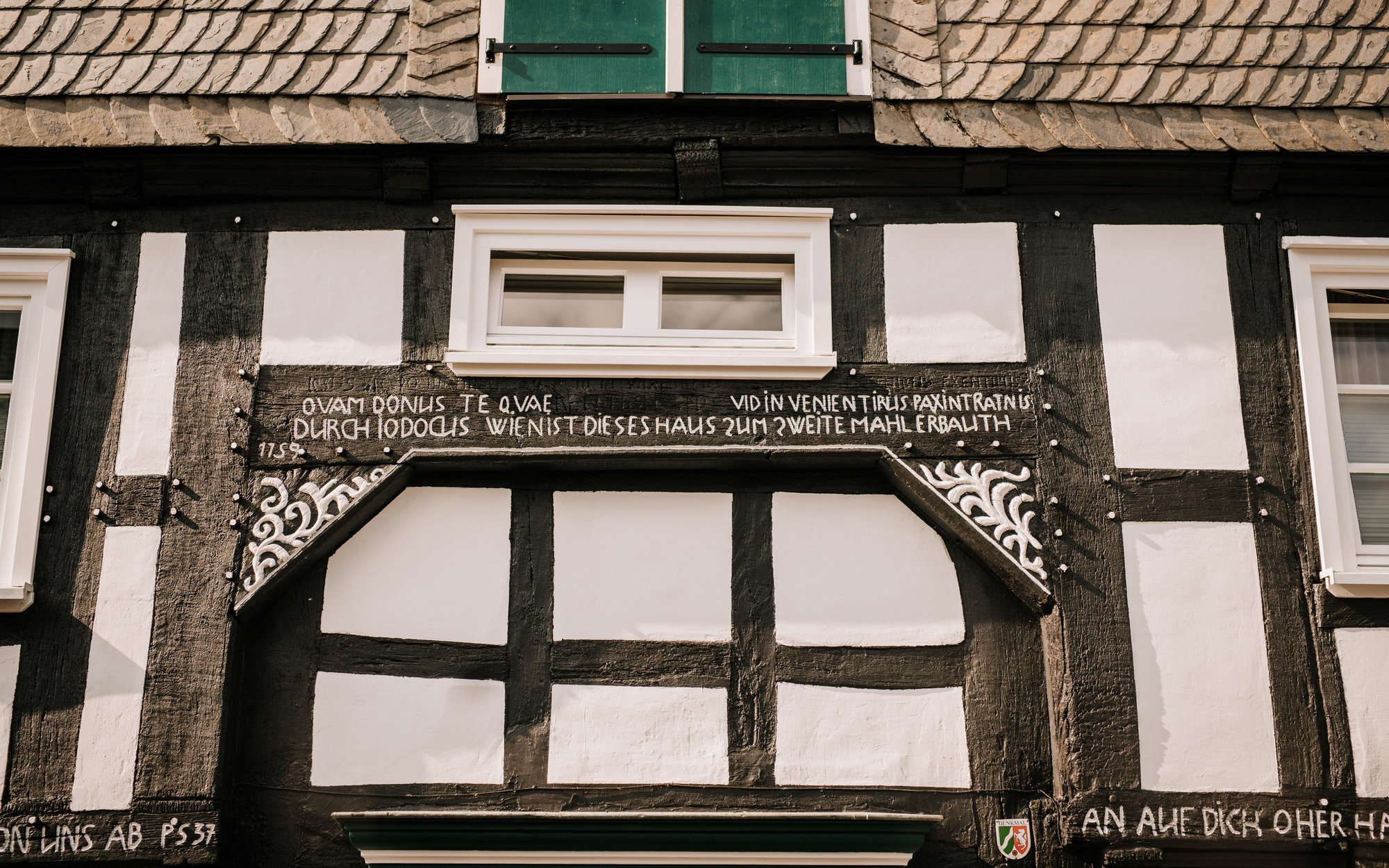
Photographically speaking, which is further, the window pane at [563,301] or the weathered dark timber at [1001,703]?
the window pane at [563,301]

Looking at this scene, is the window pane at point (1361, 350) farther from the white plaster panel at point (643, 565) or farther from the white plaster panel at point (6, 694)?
the white plaster panel at point (6, 694)

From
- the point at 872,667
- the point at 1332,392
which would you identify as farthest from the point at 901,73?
the point at 872,667

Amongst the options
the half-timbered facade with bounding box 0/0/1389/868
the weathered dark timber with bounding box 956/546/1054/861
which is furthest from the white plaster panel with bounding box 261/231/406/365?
the weathered dark timber with bounding box 956/546/1054/861

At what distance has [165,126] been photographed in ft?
18.1

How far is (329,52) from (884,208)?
2.65 m

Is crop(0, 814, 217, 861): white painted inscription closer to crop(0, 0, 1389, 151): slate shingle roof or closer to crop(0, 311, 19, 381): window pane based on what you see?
crop(0, 311, 19, 381): window pane

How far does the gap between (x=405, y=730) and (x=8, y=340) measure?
2.56 meters

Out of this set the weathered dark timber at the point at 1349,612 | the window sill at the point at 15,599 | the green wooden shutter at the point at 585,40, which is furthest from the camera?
the green wooden shutter at the point at 585,40

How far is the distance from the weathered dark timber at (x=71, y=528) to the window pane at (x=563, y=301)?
169 centimetres

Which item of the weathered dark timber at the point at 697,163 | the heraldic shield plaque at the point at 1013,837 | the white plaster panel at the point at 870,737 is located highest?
the weathered dark timber at the point at 697,163

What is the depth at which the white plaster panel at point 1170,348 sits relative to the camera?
535 centimetres

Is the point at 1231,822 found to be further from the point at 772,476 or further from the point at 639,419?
the point at 639,419

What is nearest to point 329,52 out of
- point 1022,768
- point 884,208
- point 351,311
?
point 351,311

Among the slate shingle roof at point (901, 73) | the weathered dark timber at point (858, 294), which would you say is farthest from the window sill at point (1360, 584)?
the weathered dark timber at point (858, 294)
